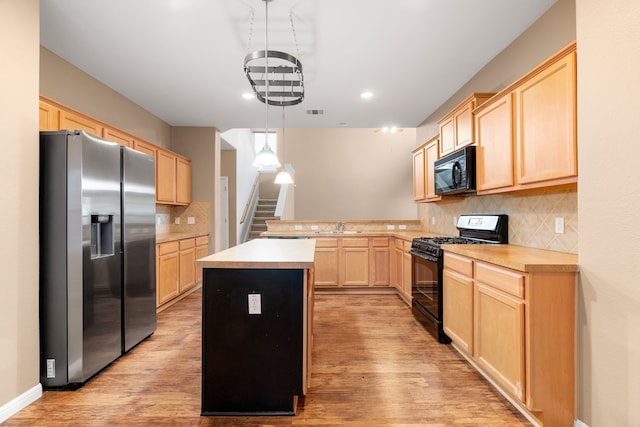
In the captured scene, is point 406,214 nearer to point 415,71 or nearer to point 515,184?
point 415,71

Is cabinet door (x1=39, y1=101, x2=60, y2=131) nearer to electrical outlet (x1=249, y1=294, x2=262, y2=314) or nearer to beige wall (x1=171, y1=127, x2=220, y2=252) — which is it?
electrical outlet (x1=249, y1=294, x2=262, y2=314)

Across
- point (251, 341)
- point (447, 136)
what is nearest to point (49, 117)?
point (251, 341)

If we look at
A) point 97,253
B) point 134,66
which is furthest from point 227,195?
point 97,253

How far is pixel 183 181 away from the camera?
505 cm

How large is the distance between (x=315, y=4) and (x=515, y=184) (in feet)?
6.36

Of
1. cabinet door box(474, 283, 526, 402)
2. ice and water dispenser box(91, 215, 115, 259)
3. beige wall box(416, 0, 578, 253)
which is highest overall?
beige wall box(416, 0, 578, 253)

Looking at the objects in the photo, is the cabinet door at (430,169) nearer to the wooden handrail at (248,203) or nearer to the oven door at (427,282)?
the oven door at (427,282)

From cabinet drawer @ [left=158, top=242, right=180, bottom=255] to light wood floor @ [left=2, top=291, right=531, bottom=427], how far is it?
1019 mm

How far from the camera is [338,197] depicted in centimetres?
790

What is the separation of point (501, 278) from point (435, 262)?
0.96 m

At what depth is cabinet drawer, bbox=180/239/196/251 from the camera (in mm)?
4309

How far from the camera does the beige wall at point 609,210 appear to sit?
143cm

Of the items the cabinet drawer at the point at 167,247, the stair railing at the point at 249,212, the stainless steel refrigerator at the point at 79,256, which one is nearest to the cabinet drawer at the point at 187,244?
the cabinet drawer at the point at 167,247

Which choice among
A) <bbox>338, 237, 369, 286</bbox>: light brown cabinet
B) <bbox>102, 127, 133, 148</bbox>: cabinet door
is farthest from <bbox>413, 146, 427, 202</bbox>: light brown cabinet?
<bbox>102, 127, 133, 148</bbox>: cabinet door
